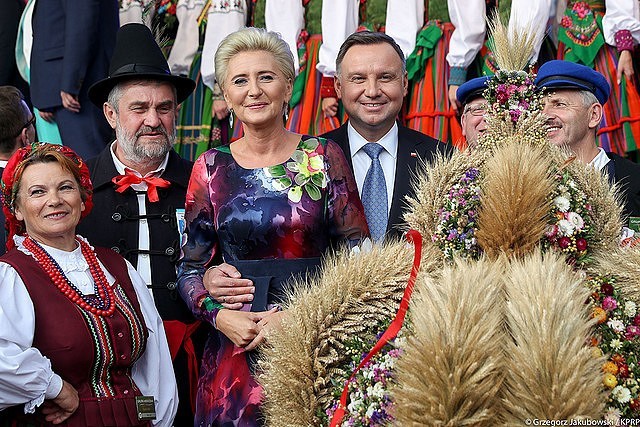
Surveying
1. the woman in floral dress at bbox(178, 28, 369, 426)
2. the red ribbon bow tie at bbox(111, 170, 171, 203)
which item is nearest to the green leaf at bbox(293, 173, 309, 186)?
the woman in floral dress at bbox(178, 28, 369, 426)

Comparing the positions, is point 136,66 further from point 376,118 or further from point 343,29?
point 343,29

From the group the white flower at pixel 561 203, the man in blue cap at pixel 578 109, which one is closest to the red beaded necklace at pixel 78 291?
the white flower at pixel 561 203

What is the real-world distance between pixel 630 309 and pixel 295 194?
1188mm

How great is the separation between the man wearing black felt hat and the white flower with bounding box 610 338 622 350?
1816 millimetres

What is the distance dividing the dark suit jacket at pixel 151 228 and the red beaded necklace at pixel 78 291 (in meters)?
0.49

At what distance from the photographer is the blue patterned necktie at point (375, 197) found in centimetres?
355

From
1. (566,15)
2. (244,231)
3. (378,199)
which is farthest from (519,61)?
(566,15)

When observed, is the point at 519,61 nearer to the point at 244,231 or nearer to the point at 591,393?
the point at 591,393

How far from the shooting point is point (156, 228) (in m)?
3.50

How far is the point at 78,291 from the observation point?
2836mm

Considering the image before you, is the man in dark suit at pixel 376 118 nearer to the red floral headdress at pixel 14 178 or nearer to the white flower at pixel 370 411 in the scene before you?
the red floral headdress at pixel 14 178

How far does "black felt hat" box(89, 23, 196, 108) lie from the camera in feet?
11.9

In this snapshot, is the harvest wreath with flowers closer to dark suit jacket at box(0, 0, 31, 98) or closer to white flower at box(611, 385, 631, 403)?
white flower at box(611, 385, 631, 403)

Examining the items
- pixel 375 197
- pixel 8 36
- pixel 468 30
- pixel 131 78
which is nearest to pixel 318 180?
pixel 375 197
